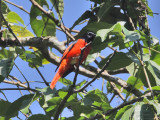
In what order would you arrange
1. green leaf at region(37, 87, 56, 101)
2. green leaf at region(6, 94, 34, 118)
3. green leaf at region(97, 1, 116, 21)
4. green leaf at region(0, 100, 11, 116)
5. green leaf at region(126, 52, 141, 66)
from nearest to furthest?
green leaf at region(126, 52, 141, 66) → green leaf at region(37, 87, 56, 101) → green leaf at region(6, 94, 34, 118) → green leaf at region(0, 100, 11, 116) → green leaf at region(97, 1, 116, 21)

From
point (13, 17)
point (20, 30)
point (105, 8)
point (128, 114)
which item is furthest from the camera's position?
point (20, 30)

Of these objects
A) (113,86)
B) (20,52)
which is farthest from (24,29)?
(113,86)

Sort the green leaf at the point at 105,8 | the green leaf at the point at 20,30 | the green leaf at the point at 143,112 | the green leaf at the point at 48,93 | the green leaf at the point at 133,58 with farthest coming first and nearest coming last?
the green leaf at the point at 20,30 → the green leaf at the point at 105,8 → the green leaf at the point at 48,93 → the green leaf at the point at 133,58 → the green leaf at the point at 143,112

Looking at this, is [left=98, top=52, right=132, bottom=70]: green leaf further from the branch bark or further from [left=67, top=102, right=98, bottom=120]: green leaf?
the branch bark

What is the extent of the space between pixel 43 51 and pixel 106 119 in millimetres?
1182

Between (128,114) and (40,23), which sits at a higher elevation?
(40,23)

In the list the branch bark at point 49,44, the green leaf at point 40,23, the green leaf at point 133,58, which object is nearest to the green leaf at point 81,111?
the green leaf at point 133,58

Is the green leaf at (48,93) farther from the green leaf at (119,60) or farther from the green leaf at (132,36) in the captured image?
the green leaf at (132,36)

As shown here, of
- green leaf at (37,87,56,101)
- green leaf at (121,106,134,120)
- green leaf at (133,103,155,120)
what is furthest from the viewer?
green leaf at (37,87,56,101)

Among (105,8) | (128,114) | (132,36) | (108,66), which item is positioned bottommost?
(128,114)

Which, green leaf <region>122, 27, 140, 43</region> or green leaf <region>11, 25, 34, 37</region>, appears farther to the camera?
green leaf <region>11, 25, 34, 37</region>

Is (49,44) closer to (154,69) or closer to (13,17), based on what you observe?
(13,17)

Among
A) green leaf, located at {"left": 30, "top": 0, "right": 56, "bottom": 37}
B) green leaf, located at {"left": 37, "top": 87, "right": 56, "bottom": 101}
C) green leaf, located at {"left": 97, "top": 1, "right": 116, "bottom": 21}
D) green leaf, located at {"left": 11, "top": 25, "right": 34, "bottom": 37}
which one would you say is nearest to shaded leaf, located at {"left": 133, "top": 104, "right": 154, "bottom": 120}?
green leaf, located at {"left": 37, "top": 87, "right": 56, "bottom": 101}

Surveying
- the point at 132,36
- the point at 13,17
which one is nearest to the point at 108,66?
the point at 132,36
